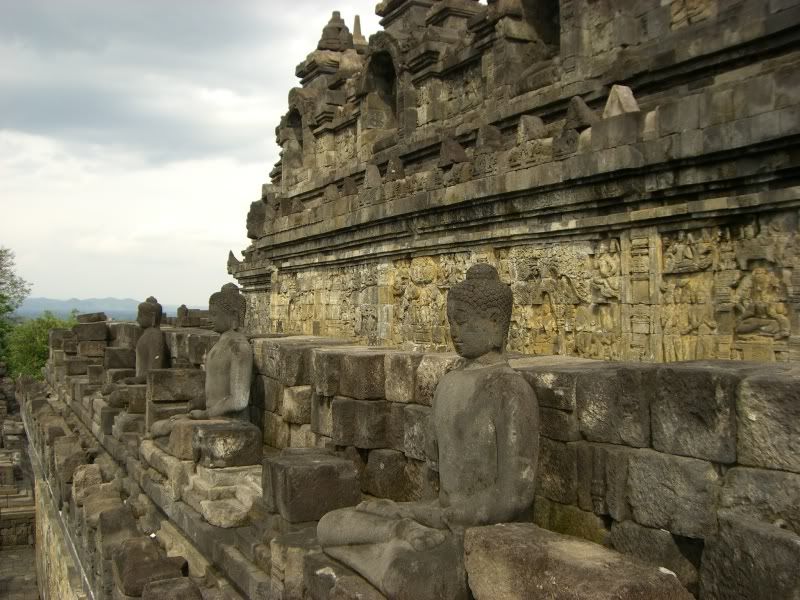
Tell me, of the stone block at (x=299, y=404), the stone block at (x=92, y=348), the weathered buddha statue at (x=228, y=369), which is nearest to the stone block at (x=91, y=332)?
the stone block at (x=92, y=348)

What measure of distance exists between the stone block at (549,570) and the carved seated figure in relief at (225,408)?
10.3 ft

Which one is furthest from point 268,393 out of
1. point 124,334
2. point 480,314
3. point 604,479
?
point 124,334

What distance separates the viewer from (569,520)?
122 inches

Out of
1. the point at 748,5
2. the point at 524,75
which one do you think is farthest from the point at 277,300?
the point at 748,5

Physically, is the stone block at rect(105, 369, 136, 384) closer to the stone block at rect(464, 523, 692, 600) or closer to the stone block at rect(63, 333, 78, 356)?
the stone block at rect(63, 333, 78, 356)

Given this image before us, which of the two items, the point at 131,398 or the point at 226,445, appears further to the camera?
the point at 131,398

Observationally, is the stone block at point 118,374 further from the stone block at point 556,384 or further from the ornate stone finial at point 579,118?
the stone block at point 556,384

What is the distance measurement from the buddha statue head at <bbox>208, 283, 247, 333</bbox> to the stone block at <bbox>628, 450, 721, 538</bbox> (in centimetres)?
419

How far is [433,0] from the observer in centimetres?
1569

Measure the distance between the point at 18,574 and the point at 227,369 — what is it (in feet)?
40.1

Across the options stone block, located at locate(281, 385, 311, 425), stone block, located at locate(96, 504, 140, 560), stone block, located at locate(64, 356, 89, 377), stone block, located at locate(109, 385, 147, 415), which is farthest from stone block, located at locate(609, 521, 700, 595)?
stone block, located at locate(64, 356, 89, 377)

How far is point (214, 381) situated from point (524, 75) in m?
6.55

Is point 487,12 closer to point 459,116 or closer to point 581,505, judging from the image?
point 459,116

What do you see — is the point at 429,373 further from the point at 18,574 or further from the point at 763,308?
the point at 18,574
